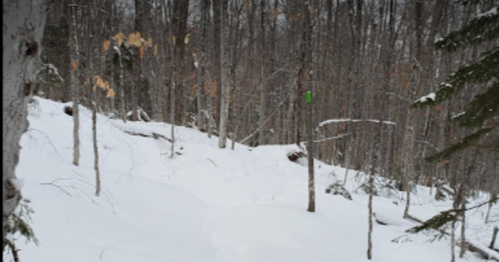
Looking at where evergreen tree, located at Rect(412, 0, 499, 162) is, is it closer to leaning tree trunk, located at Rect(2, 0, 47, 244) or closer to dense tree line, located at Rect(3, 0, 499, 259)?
dense tree line, located at Rect(3, 0, 499, 259)

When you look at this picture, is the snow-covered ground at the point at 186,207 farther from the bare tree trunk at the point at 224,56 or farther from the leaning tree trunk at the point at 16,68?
the leaning tree trunk at the point at 16,68

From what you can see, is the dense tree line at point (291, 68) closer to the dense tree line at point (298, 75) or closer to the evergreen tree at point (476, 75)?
the dense tree line at point (298, 75)

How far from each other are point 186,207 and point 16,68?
7225 mm

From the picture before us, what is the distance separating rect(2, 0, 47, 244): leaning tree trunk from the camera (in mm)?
1097

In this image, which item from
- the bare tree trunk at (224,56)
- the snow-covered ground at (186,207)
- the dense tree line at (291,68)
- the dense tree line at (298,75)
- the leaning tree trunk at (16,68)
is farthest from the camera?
the bare tree trunk at (224,56)

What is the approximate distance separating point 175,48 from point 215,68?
27.8ft

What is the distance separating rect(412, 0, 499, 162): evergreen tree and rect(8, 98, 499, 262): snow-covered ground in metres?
1.78

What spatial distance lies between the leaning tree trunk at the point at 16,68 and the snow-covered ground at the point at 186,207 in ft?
8.94

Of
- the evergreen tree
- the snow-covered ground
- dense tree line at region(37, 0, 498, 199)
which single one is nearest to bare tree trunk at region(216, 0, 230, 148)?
dense tree line at region(37, 0, 498, 199)

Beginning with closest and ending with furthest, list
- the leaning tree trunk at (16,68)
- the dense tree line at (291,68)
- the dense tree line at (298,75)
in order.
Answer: the leaning tree trunk at (16,68) < the dense tree line at (298,75) < the dense tree line at (291,68)

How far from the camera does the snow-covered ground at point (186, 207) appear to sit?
4.87m

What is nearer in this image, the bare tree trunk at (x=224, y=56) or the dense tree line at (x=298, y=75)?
the dense tree line at (x=298, y=75)

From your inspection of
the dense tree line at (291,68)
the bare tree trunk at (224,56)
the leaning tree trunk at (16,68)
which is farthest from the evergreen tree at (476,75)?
the bare tree trunk at (224,56)

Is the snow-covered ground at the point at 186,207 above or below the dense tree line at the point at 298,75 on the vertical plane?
below
